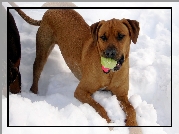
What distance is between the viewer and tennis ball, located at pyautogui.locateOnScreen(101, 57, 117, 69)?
368 centimetres

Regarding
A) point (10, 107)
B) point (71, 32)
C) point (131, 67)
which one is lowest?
point (10, 107)

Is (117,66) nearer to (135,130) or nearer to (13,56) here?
(135,130)

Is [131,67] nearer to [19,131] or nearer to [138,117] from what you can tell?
[138,117]

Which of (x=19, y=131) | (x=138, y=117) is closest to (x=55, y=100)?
(x=19, y=131)

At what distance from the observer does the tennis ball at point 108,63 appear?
3.68 metres

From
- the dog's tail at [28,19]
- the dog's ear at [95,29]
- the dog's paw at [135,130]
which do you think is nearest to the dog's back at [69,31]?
the dog's tail at [28,19]

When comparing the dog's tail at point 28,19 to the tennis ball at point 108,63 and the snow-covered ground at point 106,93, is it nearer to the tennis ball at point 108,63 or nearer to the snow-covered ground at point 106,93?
the snow-covered ground at point 106,93

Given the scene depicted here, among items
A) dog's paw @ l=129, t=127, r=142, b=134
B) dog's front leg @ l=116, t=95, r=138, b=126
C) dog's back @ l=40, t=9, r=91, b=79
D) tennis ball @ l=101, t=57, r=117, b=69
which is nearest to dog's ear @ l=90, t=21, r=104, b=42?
tennis ball @ l=101, t=57, r=117, b=69

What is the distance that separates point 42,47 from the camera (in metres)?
4.54

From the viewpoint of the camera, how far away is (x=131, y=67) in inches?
177

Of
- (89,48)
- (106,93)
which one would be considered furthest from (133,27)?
(106,93)

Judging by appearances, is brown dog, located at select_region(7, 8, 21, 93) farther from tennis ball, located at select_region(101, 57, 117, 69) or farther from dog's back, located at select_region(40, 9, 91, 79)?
tennis ball, located at select_region(101, 57, 117, 69)

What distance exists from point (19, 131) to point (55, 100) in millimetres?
655

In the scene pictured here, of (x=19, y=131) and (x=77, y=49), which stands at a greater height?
(x=77, y=49)
